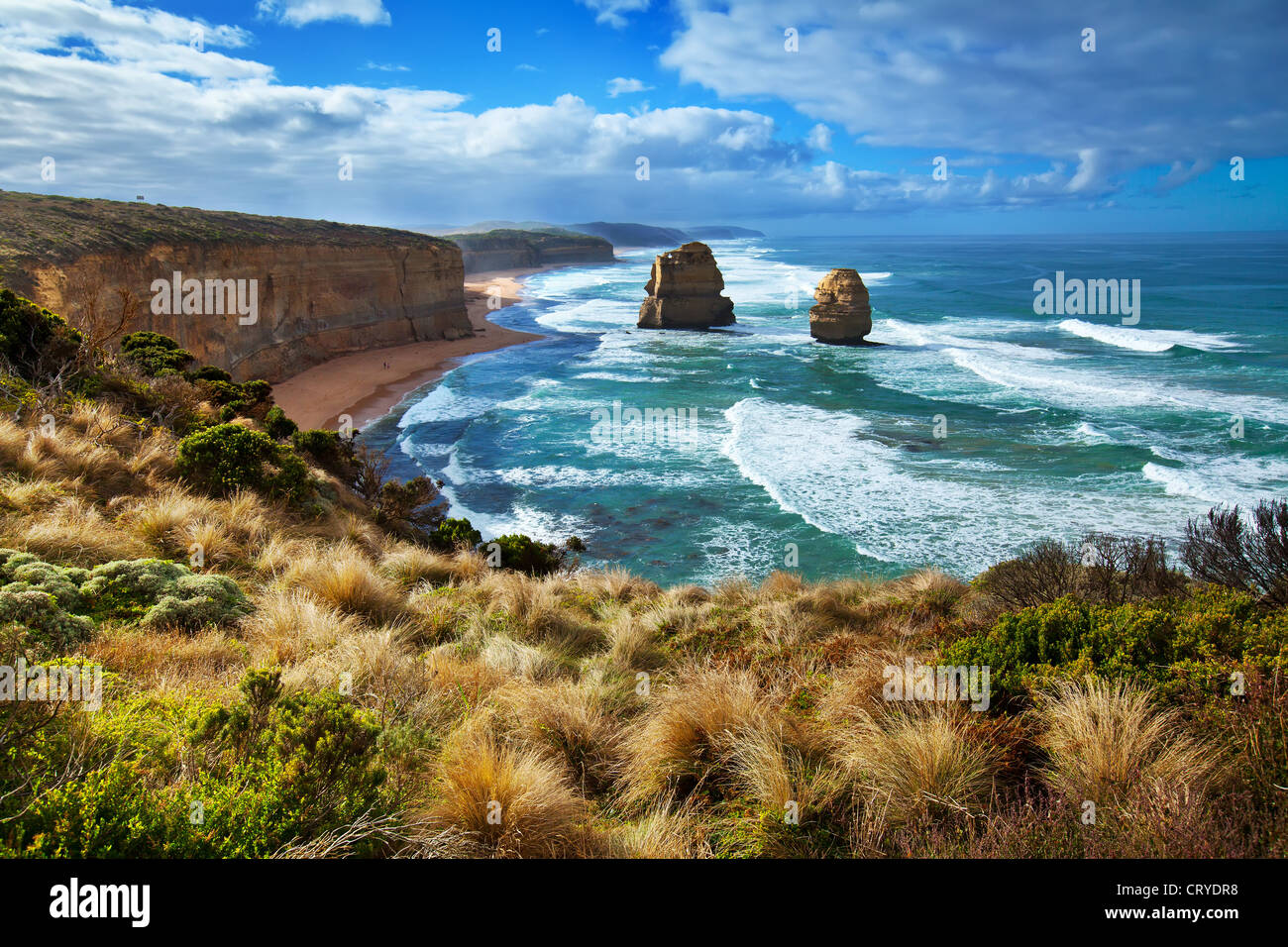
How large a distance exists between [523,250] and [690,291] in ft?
247

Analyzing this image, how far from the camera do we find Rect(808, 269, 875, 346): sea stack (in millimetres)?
44094

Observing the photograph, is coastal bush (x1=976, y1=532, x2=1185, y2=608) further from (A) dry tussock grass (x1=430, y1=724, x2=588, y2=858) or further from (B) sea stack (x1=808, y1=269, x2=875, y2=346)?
(B) sea stack (x1=808, y1=269, x2=875, y2=346)

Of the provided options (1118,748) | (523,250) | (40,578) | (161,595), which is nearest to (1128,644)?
(1118,748)

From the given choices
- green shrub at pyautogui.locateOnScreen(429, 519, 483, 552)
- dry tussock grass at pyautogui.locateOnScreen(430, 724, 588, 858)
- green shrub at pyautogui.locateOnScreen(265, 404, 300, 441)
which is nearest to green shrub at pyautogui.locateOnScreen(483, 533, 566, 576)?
green shrub at pyautogui.locateOnScreen(429, 519, 483, 552)

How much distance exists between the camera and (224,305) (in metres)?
32.7

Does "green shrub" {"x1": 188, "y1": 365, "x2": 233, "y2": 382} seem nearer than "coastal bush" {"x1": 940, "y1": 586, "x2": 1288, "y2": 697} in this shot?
No

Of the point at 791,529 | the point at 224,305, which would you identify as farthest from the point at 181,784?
the point at 224,305

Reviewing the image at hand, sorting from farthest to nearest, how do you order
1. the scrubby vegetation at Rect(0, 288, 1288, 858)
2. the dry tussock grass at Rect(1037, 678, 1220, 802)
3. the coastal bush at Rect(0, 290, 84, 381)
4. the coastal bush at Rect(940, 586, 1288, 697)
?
the coastal bush at Rect(0, 290, 84, 381)
the coastal bush at Rect(940, 586, 1288, 697)
the dry tussock grass at Rect(1037, 678, 1220, 802)
the scrubby vegetation at Rect(0, 288, 1288, 858)

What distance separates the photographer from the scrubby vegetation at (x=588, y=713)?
3.05 metres

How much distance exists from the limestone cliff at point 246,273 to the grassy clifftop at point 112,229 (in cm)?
7

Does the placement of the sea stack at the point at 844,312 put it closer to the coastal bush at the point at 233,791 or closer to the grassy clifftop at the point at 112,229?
the grassy clifftop at the point at 112,229

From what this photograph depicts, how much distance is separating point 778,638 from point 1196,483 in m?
18.1

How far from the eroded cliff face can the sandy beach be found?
115cm

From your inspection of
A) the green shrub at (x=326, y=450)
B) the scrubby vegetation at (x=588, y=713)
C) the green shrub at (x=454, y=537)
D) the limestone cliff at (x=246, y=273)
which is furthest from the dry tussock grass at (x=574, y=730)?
the limestone cliff at (x=246, y=273)
